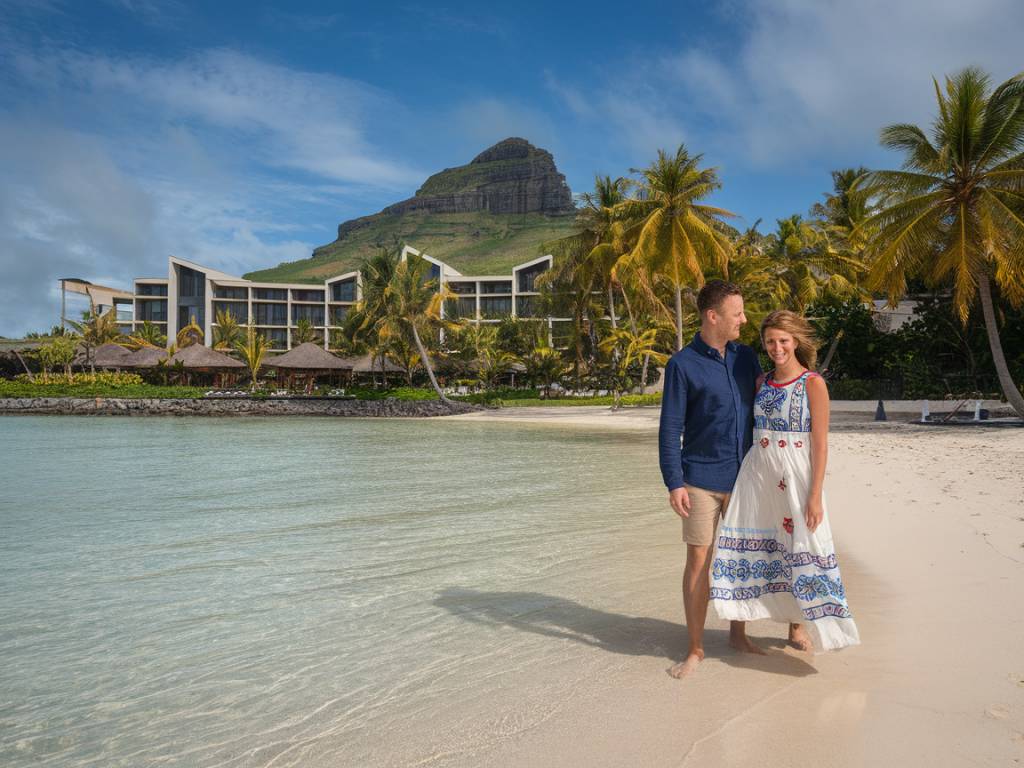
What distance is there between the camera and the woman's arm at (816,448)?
2.90 m

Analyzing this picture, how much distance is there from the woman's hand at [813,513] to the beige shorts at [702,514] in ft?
1.16

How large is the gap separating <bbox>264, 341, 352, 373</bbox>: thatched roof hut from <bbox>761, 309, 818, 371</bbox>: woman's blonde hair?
132ft

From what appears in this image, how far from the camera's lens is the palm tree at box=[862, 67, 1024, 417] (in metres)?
16.0

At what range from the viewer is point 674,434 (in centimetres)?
311

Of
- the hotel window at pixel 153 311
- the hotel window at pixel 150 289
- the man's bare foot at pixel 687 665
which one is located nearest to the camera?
→ the man's bare foot at pixel 687 665

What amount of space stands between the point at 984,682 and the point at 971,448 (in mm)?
11206

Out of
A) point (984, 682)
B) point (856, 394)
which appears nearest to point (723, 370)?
point (984, 682)

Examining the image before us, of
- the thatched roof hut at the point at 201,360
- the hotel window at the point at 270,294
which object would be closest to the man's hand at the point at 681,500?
the thatched roof hut at the point at 201,360

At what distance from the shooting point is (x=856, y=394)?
2711 cm

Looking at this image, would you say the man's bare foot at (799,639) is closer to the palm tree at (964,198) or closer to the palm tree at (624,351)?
the palm tree at (964,198)

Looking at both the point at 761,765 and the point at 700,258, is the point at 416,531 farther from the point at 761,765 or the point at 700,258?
the point at 700,258

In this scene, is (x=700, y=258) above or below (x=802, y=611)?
above

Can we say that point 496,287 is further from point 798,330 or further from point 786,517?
point 786,517

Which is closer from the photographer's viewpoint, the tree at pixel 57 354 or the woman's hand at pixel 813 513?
the woman's hand at pixel 813 513
